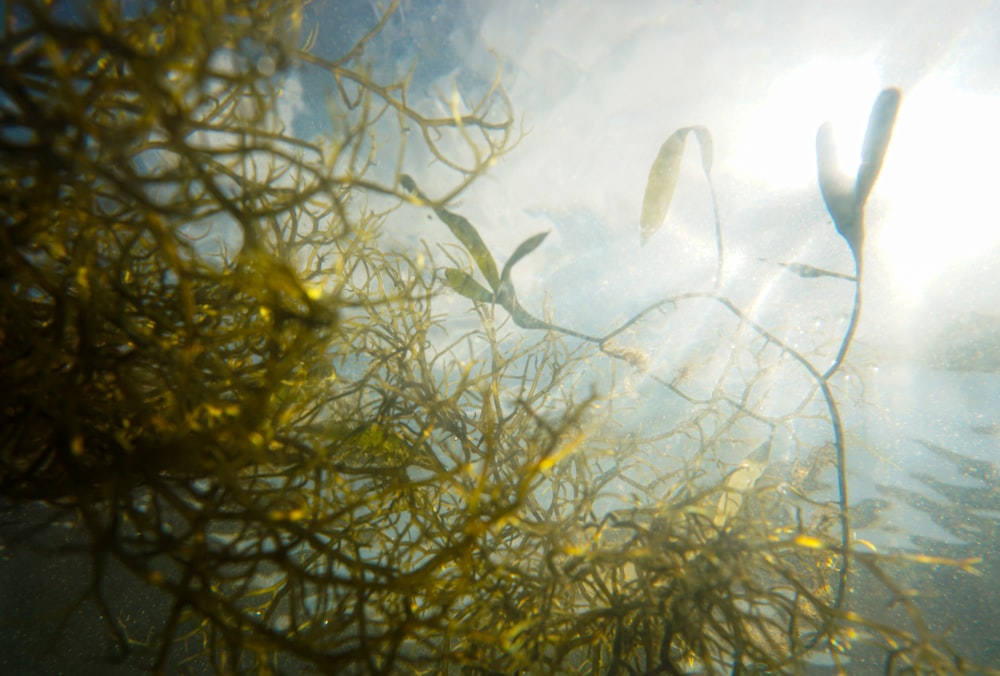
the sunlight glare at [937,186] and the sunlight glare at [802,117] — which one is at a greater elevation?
the sunlight glare at [802,117]

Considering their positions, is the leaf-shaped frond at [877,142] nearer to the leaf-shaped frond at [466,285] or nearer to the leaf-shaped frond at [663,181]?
the leaf-shaped frond at [663,181]

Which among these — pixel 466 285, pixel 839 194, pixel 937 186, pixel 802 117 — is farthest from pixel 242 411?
pixel 937 186

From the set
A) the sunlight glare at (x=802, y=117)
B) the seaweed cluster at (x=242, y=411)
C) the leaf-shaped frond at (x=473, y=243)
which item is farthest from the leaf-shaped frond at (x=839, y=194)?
the sunlight glare at (x=802, y=117)

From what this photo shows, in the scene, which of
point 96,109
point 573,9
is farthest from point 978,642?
point 96,109

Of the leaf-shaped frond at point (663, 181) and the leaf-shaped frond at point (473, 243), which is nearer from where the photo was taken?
the leaf-shaped frond at point (473, 243)

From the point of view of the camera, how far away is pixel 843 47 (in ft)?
16.7

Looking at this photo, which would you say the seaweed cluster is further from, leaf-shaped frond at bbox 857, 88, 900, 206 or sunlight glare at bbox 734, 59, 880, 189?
sunlight glare at bbox 734, 59, 880, 189

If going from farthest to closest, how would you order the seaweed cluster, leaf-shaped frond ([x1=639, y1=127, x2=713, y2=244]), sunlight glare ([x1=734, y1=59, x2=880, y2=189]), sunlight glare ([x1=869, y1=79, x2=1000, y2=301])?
1. sunlight glare ([x1=869, y1=79, x2=1000, y2=301])
2. sunlight glare ([x1=734, y1=59, x2=880, y2=189])
3. leaf-shaped frond ([x1=639, y1=127, x2=713, y2=244])
4. the seaweed cluster

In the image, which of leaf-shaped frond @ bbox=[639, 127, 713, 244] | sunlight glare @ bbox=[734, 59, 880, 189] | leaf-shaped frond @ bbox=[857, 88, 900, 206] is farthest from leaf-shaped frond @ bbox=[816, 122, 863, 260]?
sunlight glare @ bbox=[734, 59, 880, 189]

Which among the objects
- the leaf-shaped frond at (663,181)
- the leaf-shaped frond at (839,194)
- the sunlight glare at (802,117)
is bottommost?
the leaf-shaped frond at (839,194)

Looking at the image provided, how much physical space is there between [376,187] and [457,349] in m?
7.29

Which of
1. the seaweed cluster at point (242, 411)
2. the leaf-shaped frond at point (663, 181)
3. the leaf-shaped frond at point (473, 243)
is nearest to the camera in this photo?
the seaweed cluster at point (242, 411)

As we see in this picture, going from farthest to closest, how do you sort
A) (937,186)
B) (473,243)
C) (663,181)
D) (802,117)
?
(937,186)
(802,117)
(663,181)
(473,243)

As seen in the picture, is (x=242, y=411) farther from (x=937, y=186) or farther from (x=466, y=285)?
(x=937, y=186)
